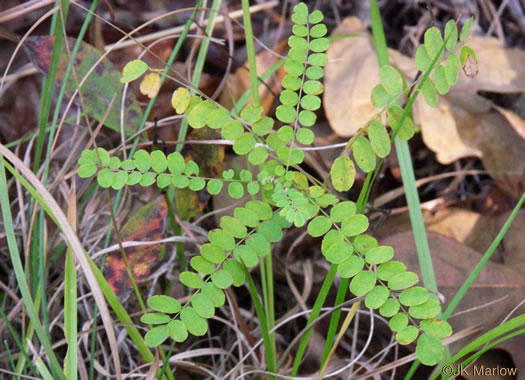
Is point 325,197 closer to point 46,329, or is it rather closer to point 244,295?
point 244,295

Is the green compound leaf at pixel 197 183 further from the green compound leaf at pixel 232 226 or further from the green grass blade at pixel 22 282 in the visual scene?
the green grass blade at pixel 22 282

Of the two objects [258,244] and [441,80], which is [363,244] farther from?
[441,80]

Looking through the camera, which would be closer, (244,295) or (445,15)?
(244,295)

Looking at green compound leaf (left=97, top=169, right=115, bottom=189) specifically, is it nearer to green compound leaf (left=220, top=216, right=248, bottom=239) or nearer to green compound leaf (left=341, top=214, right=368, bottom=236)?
green compound leaf (left=220, top=216, right=248, bottom=239)

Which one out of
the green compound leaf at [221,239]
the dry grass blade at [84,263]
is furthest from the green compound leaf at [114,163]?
the green compound leaf at [221,239]

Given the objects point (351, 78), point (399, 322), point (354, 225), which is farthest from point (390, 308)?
point (351, 78)

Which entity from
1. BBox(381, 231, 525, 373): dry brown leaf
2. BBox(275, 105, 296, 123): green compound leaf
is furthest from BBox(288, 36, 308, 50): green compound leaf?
BBox(381, 231, 525, 373): dry brown leaf

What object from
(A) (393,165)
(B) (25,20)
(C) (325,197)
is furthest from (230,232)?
(B) (25,20)
